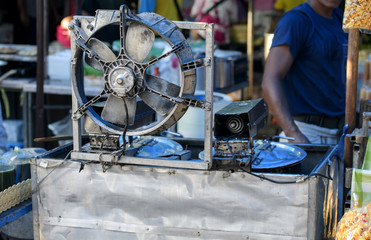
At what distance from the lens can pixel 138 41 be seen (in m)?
1.99

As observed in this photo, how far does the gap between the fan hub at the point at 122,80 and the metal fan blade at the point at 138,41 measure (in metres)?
Result: 0.07

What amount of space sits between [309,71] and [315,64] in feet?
0.19

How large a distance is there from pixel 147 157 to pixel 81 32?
1.82 feet

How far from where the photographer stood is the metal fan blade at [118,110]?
6.79ft

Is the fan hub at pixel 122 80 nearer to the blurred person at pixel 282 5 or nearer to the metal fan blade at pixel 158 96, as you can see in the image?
the metal fan blade at pixel 158 96

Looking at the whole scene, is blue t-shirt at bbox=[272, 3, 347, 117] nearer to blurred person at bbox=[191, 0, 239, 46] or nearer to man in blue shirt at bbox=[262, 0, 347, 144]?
man in blue shirt at bbox=[262, 0, 347, 144]

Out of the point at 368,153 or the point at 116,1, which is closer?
the point at 368,153

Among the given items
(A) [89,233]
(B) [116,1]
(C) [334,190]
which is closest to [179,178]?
(A) [89,233]

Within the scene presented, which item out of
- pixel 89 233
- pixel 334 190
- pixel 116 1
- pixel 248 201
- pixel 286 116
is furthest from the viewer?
pixel 116 1

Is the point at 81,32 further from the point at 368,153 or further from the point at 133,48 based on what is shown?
the point at 368,153

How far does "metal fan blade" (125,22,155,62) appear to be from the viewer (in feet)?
6.52

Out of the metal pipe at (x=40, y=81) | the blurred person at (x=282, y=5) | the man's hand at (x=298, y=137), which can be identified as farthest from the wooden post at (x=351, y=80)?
the blurred person at (x=282, y=5)

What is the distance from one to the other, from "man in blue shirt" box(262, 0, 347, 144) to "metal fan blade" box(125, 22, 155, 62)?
1.42m

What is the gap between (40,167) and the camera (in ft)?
7.13
